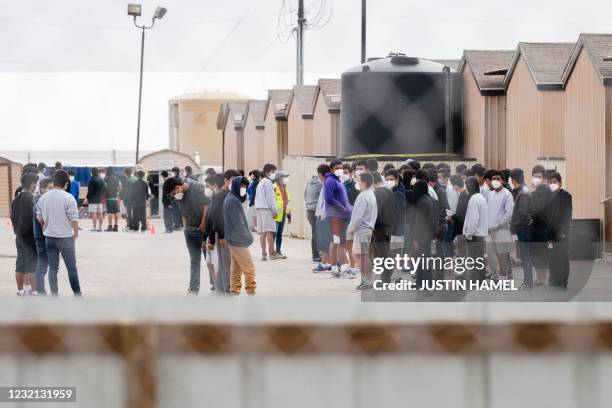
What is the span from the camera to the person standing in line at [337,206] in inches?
537

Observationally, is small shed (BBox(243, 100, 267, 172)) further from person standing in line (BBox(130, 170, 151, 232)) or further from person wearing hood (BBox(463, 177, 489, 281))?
person wearing hood (BBox(463, 177, 489, 281))

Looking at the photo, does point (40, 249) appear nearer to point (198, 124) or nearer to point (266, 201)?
point (266, 201)

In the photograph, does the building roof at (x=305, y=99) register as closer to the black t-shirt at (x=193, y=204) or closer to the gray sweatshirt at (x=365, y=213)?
the gray sweatshirt at (x=365, y=213)

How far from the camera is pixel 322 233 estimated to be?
47.8 feet

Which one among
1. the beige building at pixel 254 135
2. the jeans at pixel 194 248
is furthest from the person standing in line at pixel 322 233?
the beige building at pixel 254 135

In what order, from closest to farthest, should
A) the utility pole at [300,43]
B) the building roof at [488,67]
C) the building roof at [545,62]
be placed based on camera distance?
the building roof at [545,62], the building roof at [488,67], the utility pole at [300,43]

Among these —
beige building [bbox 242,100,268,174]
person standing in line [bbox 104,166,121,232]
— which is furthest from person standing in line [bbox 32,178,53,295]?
beige building [bbox 242,100,268,174]

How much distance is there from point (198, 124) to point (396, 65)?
27.4 meters

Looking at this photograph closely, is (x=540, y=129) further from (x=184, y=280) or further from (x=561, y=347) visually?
(x=561, y=347)

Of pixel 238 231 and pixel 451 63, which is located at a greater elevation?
pixel 451 63

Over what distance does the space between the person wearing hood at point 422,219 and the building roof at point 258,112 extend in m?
23.4

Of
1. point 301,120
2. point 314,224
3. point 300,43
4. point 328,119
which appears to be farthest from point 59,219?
point 300,43

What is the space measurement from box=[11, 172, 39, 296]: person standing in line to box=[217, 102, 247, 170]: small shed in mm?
26128

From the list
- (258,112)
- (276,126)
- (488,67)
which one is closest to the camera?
(488,67)
